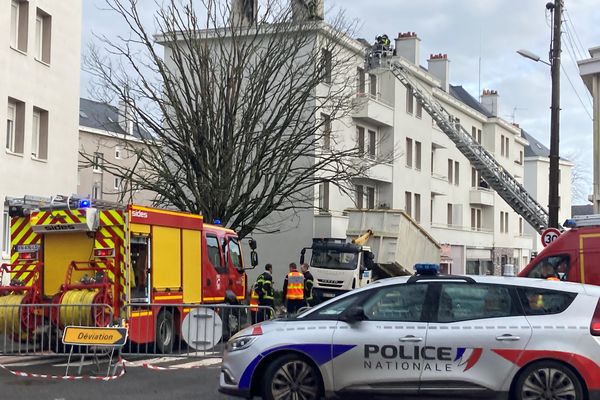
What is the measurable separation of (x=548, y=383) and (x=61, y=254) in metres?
8.78

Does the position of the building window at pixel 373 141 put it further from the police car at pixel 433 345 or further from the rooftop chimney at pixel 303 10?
the police car at pixel 433 345

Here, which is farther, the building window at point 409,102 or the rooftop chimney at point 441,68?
the rooftop chimney at point 441,68

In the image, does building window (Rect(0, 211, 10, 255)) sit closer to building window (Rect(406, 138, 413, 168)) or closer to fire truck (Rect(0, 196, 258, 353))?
fire truck (Rect(0, 196, 258, 353))

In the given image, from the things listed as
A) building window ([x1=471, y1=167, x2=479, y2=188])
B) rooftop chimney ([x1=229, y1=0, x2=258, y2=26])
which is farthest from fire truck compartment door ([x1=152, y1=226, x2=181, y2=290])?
building window ([x1=471, y1=167, x2=479, y2=188])

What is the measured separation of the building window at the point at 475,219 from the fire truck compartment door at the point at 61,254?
4226 cm

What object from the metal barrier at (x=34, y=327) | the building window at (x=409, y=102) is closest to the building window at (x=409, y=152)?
the building window at (x=409, y=102)

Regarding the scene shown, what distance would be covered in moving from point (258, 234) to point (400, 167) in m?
9.31

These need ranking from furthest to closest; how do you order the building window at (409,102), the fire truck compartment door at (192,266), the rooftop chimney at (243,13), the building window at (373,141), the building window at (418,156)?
the building window at (418,156)
the building window at (409,102)
the building window at (373,141)
the rooftop chimney at (243,13)
the fire truck compartment door at (192,266)

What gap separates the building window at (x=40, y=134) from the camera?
993 inches

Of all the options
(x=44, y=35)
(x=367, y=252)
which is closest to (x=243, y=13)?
(x=44, y=35)

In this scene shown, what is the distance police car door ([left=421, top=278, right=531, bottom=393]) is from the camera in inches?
340

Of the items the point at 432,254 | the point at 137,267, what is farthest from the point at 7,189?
the point at 432,254

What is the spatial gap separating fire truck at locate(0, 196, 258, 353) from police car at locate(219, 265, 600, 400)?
14.2 feet

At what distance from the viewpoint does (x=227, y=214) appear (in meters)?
26.1
